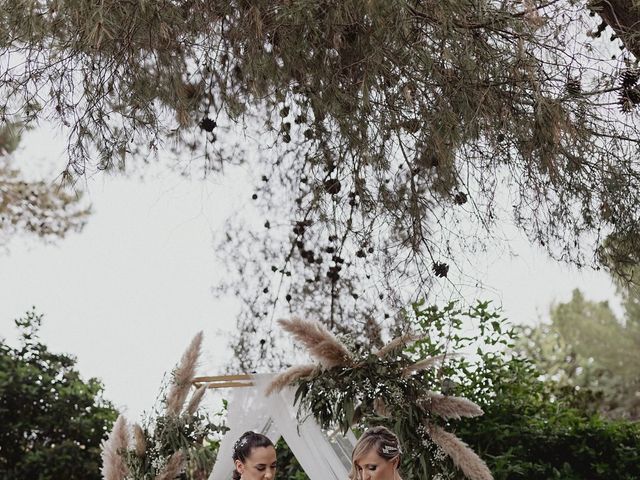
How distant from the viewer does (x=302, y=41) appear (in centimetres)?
375

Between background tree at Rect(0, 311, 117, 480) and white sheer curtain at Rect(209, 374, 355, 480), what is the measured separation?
2330mm

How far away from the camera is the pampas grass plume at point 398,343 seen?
14.5 ft

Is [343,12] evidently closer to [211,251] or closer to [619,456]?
[211,251]

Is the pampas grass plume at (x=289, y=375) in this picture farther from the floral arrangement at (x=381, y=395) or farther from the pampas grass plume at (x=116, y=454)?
the pampas grass plume at (x=116, y=454)

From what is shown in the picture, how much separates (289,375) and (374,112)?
1.32 metres

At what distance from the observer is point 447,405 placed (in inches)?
173

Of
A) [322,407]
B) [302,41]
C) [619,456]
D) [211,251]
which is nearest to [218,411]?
[211,251]

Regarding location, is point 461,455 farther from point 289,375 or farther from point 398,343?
point 289,375

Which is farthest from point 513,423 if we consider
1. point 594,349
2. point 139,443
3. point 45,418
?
point 594,349

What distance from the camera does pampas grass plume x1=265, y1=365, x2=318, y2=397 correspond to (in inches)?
181

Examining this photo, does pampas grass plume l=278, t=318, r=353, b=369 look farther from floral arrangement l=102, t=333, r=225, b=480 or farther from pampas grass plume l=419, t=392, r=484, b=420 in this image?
floral arrangement l=102, t=333, r=225, b=480

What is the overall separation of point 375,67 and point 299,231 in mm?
1324

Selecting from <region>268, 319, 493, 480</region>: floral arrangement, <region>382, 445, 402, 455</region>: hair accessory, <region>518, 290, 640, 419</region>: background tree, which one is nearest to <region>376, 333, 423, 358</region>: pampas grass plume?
<region>268, 319, 493, 480</region>: floral arrangement

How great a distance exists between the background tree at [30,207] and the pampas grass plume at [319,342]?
13.5ft
